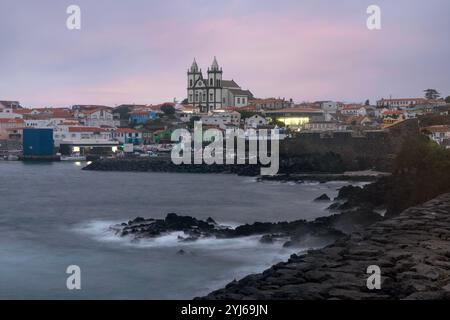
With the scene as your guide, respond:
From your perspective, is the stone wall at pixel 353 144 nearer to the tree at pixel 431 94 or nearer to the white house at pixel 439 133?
the white house at pixel 439 133

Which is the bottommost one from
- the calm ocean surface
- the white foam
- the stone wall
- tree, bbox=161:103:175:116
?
the calm ocean surface

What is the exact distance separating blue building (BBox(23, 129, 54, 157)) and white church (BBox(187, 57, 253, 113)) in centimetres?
1144

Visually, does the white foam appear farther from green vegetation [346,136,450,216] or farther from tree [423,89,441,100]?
tree [423,89,441,100]

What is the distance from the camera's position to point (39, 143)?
2848 centimetres

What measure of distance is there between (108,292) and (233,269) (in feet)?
4.40

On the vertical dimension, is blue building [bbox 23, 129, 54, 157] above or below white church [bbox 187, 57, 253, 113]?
below

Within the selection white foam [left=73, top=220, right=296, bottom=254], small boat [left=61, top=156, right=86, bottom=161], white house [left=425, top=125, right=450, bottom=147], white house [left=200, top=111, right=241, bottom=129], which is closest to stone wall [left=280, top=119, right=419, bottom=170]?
white house [left=425, top=125, right=450, bottom=147]

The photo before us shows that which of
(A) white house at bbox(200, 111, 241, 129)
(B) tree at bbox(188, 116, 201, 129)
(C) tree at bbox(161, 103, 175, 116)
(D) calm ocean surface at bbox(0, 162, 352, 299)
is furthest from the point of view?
(C) tree at bbox(161, 103, 175, 116)

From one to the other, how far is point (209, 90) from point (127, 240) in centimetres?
3054

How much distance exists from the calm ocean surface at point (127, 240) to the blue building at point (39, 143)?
9.21 metres

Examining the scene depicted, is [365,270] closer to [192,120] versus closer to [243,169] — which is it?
[243,169]

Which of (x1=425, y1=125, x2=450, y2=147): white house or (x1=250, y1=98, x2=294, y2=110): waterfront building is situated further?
(x1=250, y1=98, x2=294, y2=110): waterfront building

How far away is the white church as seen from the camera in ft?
125

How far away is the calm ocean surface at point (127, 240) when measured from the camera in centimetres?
624
